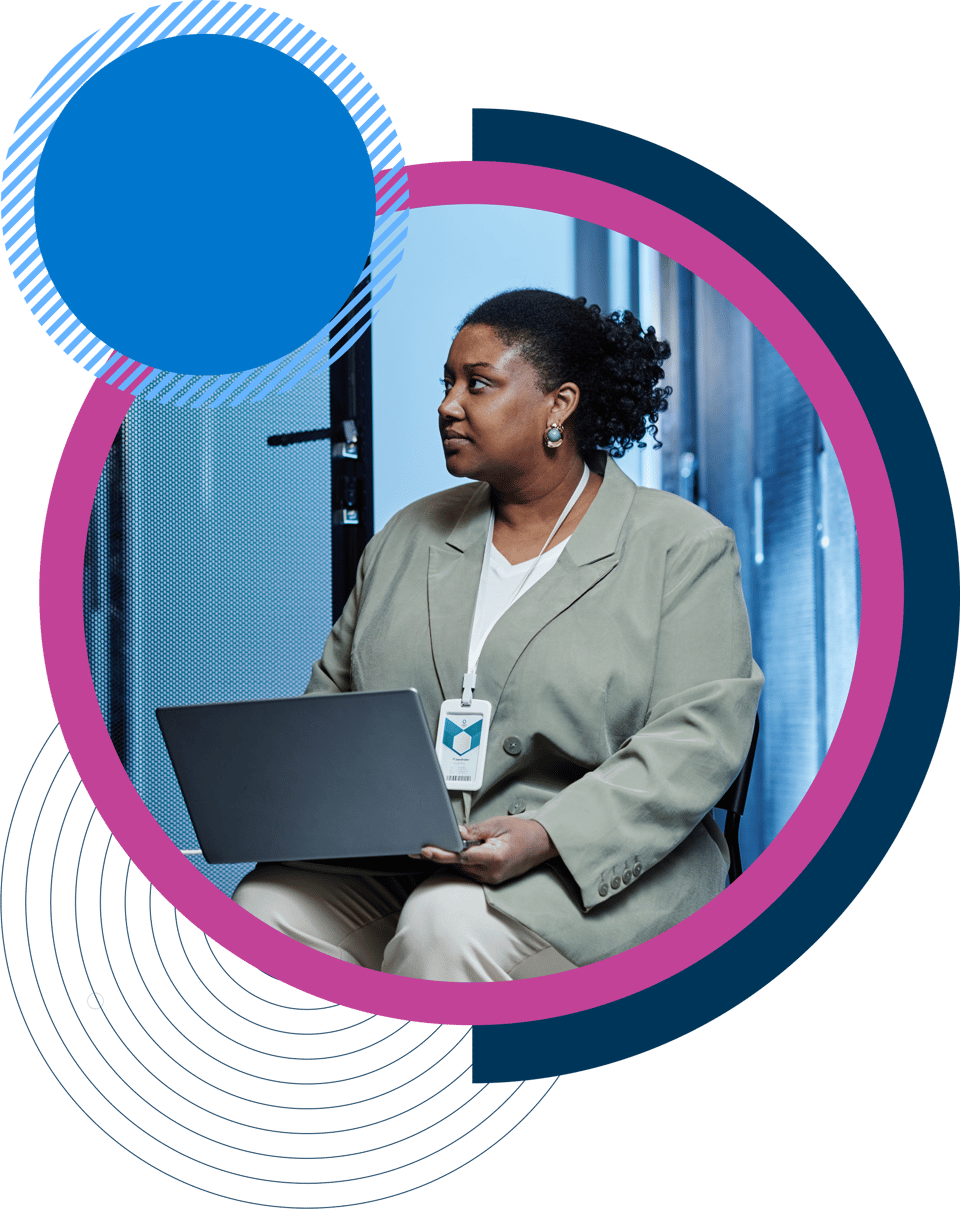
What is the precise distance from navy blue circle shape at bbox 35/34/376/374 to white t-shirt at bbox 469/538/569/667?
1.83ft

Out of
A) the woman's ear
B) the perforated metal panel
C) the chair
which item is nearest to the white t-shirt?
the woman's ear

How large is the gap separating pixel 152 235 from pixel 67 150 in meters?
0.17

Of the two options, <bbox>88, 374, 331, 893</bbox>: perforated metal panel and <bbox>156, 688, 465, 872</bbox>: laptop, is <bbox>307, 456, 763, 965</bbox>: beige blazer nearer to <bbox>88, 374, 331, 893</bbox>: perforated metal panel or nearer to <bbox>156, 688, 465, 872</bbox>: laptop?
<bbox>156, 688, 465, 872</bbox>: laptop

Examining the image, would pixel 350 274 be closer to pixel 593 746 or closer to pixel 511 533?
pixel 511 533

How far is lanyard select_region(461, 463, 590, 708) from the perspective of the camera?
6.31 feet

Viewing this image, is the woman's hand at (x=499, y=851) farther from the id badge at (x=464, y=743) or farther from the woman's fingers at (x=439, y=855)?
the id badge at (x=464, y=743)

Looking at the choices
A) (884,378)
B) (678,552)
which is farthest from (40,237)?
(884,378)

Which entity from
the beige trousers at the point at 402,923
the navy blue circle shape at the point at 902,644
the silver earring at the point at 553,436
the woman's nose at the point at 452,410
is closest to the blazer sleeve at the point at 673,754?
the beige trousers at the point at 402,923

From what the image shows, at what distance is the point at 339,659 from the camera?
2191mm

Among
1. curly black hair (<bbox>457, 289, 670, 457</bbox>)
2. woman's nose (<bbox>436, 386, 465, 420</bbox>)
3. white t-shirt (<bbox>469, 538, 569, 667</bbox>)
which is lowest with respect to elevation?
white t-shirt (<bbox>469, 538, 569, 667</bbox>)

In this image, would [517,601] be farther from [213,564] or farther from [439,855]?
[213,564]

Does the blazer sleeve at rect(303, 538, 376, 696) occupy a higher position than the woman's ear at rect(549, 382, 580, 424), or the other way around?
the woman's ear at rect(549, 382, 580, 424)

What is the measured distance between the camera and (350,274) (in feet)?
5.89

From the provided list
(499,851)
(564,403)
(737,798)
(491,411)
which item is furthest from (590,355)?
(499,851)
